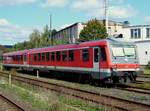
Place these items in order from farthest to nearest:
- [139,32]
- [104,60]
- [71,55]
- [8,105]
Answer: [139,32]
[71,55]
[104,60]
[8,105]

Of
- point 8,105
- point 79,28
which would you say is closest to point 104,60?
point 8,105

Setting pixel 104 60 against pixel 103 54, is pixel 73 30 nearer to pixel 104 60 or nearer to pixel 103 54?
pixel 103 54

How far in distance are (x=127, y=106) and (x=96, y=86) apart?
934 centimetres

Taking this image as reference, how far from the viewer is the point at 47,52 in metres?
32.1

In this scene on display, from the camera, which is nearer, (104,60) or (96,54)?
(104,60)

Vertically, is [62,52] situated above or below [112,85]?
above

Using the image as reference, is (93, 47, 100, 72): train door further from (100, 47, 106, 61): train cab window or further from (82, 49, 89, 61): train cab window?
(82, 49, 89, 61): train cab window

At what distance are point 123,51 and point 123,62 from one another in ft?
2.68

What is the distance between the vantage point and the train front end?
831 inches

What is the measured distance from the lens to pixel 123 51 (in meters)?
22.1

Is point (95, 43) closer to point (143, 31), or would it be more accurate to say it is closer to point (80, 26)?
point (143, 31)

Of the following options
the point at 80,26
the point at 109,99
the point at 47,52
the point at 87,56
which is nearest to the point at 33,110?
the point at 109,99

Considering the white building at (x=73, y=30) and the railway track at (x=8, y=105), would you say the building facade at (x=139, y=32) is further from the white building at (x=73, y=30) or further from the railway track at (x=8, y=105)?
the railway track at (x=8, y=105)

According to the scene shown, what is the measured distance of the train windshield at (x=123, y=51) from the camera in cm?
2168
